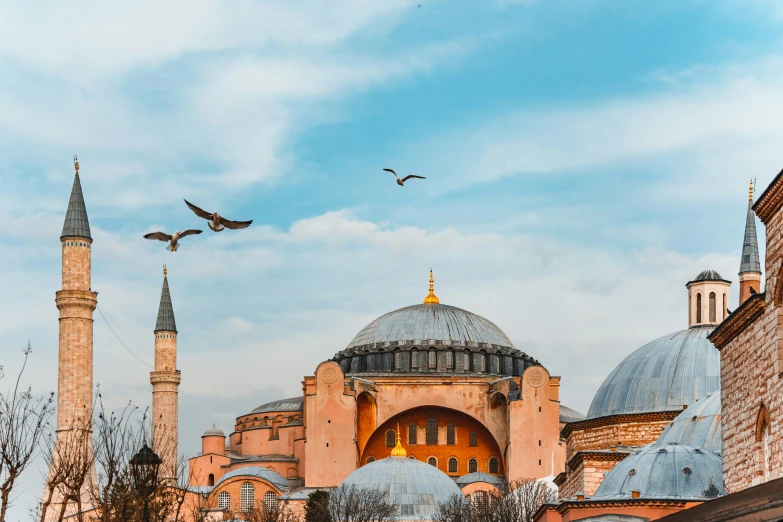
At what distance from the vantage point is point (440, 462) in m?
55.2

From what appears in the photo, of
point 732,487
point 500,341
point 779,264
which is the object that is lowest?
point 732,487

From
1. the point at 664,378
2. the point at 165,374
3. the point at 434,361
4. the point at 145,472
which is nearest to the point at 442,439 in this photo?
the point at 434,361

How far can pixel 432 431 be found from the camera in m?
55.5

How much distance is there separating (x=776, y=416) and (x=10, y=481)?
10.2 meters

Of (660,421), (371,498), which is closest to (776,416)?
(660,421)

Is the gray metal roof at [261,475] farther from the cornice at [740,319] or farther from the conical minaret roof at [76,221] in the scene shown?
the cornice at [740,319]

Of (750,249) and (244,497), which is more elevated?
(750,249)

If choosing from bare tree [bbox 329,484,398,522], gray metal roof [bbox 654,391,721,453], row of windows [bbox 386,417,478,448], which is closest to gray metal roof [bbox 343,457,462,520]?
bare tree [bbox 329,484,398,522]

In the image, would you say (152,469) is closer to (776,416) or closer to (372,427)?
(776,416)

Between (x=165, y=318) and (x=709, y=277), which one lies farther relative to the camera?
(x=165, y=318)

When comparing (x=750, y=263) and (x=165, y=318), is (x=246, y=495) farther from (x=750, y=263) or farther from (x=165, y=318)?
(x=750, y=263)

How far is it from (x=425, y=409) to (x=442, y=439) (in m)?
1.27

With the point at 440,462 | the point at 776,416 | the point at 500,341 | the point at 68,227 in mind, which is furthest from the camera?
the point at 500,341

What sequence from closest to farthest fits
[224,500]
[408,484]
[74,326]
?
1. [74,326]
2. [408,484]
3. [224,500]
